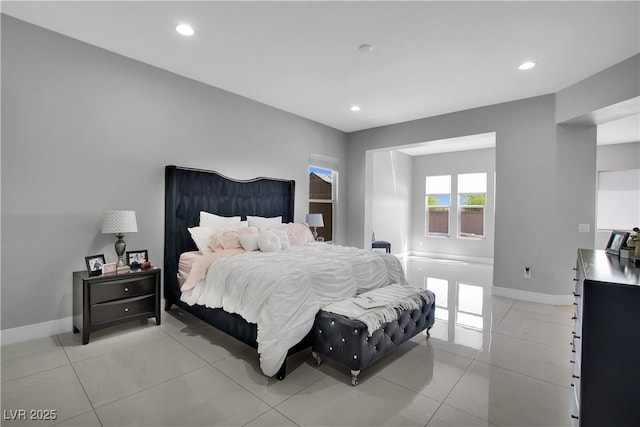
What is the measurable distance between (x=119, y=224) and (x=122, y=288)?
0.64 m

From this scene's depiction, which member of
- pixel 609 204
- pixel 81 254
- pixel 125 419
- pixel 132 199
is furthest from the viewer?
pixel 609 204

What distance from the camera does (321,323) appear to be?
94.3 inches

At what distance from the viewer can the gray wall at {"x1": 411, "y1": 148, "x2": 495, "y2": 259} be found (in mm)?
7500

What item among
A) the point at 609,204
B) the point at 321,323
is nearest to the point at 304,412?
the point at 321,323

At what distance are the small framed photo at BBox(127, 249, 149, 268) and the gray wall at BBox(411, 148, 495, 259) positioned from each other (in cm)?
711

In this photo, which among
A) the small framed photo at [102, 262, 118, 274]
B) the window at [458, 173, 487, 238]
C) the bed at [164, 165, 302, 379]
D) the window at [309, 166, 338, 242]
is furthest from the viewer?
the window at [458, 173, 487, 238]

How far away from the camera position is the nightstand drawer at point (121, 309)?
9.39 feet

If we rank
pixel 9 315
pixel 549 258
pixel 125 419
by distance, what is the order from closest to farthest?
pixel 125 419 < pixel 9 315 < pixel 549 258

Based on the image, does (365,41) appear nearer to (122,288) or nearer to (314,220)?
(314,220)

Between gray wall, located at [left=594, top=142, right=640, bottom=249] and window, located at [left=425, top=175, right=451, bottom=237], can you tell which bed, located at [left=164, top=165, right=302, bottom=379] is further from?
gray wall, located at [left=594, top=142, right=640, bottom=249]

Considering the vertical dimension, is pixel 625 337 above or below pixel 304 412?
above

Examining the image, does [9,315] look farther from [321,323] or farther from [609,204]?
[609,204]

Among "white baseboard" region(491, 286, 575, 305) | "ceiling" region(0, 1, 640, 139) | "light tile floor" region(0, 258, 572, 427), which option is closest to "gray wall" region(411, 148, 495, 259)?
"white baseboard" region(491, 286, 575, 305)

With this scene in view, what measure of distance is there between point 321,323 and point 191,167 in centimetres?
275
